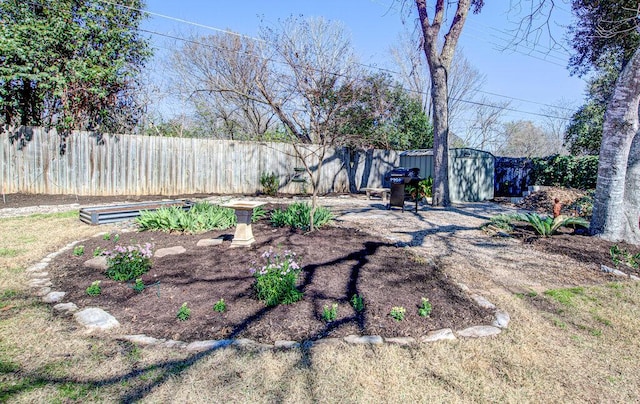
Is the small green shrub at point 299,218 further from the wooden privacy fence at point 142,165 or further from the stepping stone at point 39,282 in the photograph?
the stepping stone at point 39,282

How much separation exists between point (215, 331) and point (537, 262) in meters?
3.83

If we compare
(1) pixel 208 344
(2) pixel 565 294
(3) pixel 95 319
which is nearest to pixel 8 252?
(3) pixel 95 319

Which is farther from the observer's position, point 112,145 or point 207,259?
point 112,145

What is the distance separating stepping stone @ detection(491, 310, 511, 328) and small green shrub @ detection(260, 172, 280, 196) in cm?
895

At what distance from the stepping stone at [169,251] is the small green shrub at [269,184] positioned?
22.6ft

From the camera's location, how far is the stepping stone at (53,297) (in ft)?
9.71

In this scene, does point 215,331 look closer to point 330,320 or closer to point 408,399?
point 330,320

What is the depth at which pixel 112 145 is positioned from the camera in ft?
30.6

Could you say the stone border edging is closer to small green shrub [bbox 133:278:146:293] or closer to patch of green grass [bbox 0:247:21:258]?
small green shrub [bbox 133:278:146:293]

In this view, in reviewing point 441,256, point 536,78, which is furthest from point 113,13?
point 536,78

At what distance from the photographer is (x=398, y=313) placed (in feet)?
8.57

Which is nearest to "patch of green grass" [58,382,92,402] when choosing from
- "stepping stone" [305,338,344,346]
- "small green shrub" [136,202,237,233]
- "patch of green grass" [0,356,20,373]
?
"patch of green grass" [0,356,20,373]

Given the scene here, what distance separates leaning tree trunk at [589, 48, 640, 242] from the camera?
15.8 feet

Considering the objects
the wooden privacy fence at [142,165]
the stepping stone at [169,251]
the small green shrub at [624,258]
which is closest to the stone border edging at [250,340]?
the stepping stone at [169,251]
